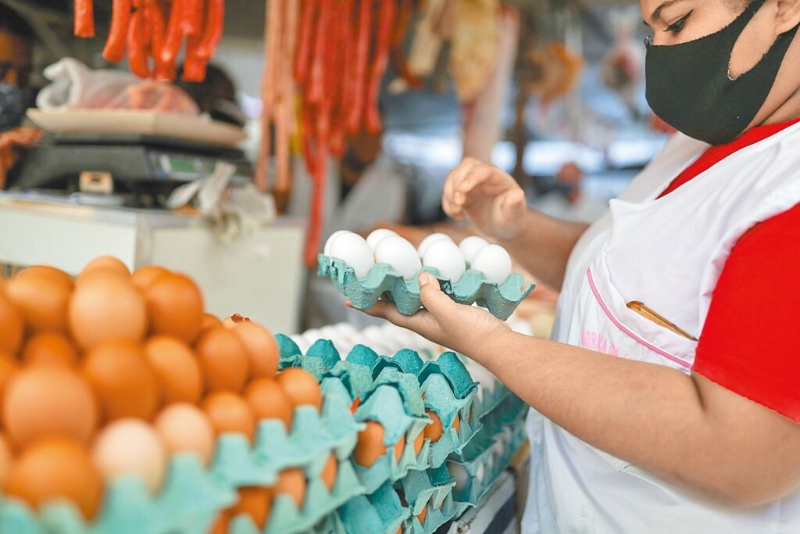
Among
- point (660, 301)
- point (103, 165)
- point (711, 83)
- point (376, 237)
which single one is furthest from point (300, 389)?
point (103, 165)

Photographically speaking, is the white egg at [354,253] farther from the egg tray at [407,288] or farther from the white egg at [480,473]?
the white egg at [480,473]

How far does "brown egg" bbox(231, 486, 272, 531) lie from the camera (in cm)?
69

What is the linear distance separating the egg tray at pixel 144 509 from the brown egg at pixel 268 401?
12 centimetres

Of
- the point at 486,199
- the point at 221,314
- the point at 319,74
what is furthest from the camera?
the point at 319,74

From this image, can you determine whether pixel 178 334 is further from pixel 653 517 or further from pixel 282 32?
pixel 282 32

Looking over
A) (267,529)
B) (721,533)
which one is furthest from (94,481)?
(721,533)

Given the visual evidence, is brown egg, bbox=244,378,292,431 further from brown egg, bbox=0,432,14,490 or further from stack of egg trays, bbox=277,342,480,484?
brown egg, bbox=0,432,14,490

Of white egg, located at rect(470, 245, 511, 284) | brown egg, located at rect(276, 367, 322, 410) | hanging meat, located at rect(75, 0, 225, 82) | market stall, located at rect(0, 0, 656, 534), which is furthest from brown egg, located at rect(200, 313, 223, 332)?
hanging meat, located at rect(75, 0, 225, 82)

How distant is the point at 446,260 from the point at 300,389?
1.60 feet

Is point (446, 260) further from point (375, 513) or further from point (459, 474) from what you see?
point (375, 513)

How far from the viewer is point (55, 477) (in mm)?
541

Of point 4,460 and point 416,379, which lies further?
point 416,379

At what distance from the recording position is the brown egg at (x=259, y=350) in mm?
815

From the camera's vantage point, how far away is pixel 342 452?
0.78 metres
